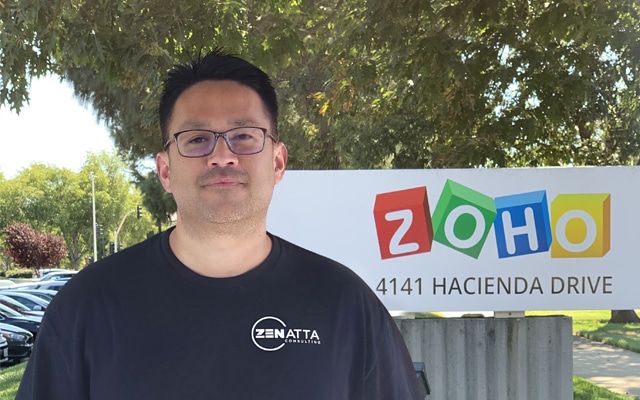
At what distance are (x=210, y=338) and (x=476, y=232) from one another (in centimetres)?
406

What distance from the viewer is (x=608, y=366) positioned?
10930 mm

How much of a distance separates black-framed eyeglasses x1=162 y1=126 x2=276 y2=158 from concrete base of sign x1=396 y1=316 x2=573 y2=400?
3.83 meters

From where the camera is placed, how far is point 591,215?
213 inches

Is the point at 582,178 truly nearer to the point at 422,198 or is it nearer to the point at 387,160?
the point at 422,198

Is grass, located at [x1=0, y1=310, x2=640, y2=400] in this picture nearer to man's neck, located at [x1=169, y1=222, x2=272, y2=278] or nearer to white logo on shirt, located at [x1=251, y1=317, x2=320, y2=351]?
man's neck, located at [x1=169, y1=222, x2=272, y2=278]

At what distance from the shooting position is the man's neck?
1746mm

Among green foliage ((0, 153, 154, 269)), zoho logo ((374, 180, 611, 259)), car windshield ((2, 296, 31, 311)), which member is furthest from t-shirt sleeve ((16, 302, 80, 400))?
green foliage ((0, 153, 154, 269))

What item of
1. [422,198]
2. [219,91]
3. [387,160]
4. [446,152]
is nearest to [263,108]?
[219,91]

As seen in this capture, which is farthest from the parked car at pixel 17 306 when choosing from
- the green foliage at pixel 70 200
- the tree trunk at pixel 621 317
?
the green foliage at pixel 70 200

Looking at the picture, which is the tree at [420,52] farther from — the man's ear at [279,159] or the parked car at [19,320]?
the parked car at [19,320]

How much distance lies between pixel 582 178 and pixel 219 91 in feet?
13.9

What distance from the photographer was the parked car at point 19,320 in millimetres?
14961

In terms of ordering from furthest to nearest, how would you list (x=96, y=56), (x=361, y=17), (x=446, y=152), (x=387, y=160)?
(x=387, y=160), (x=446, y=152), (x=361, y=17), (x=96, y=56)

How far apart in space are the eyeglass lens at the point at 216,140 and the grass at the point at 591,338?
530cm
